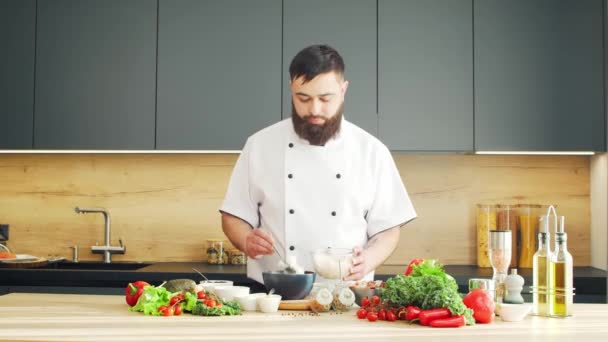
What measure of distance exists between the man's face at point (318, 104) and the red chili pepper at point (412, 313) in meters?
1.04

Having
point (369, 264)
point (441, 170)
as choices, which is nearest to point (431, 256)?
point (441, 170)

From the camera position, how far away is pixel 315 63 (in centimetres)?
286

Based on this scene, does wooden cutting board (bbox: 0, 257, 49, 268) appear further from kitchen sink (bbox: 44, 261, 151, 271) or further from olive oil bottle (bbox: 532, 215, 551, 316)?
olive oil bottle (bbox: 532, 215, 551, 316)

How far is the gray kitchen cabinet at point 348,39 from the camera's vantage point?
160 inches

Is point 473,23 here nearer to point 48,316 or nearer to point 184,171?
point 184,171

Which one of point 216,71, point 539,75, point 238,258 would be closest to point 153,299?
point 238,258

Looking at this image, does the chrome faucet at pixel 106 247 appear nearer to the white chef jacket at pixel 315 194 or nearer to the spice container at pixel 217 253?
the spice container at pixel 217 253

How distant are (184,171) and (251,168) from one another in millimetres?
1393

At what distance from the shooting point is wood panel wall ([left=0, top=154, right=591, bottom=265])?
4.38 meters

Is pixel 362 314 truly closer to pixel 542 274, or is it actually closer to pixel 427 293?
pixel 427 293

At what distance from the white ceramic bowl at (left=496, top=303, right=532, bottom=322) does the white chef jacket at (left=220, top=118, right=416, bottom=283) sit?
0.89 m

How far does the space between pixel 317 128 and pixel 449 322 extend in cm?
116

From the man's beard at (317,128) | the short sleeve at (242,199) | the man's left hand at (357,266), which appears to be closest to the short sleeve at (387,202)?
the man's beard at (317,128)

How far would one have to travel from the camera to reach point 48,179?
448 centimetres
